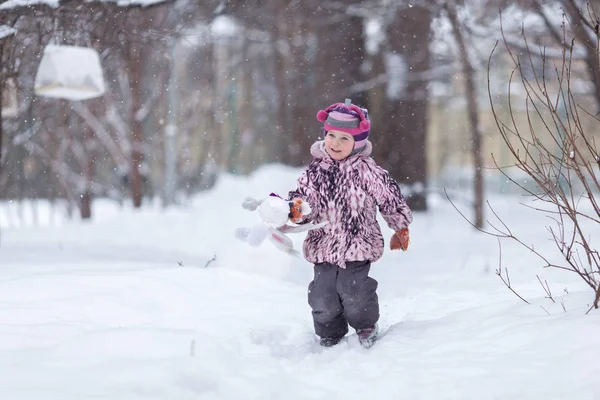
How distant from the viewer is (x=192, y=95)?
21656 mm

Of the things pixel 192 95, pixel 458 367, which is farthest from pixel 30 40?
pixel 192 95

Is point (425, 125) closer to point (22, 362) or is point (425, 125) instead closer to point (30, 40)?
point (30, 40)

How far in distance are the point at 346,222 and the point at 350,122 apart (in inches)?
22.7

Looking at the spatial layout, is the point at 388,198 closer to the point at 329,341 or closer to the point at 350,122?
the point at 350,122

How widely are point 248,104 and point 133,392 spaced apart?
2185cm

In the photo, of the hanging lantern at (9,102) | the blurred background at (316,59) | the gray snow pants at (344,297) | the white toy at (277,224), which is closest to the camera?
the white toy at (277,224)

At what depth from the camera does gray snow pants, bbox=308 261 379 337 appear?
4.12 metres

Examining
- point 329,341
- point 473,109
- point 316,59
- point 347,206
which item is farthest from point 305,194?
point 316,59

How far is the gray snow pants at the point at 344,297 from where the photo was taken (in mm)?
4121

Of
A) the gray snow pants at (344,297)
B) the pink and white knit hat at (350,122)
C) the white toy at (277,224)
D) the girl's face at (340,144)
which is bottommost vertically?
the gray snow pants at (344,297)

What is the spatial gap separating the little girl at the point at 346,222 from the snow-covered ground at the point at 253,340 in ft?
0.60

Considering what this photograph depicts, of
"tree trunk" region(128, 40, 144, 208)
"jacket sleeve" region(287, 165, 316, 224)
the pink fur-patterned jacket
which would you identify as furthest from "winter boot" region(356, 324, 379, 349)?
"tree trunk" region(128, 40, 144, 208)

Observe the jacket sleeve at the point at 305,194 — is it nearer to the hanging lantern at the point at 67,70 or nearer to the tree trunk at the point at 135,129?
the hanging lantern at the point at 67,70

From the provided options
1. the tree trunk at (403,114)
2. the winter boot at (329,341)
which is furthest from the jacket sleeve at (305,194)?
the tree trunk at (403,114)
